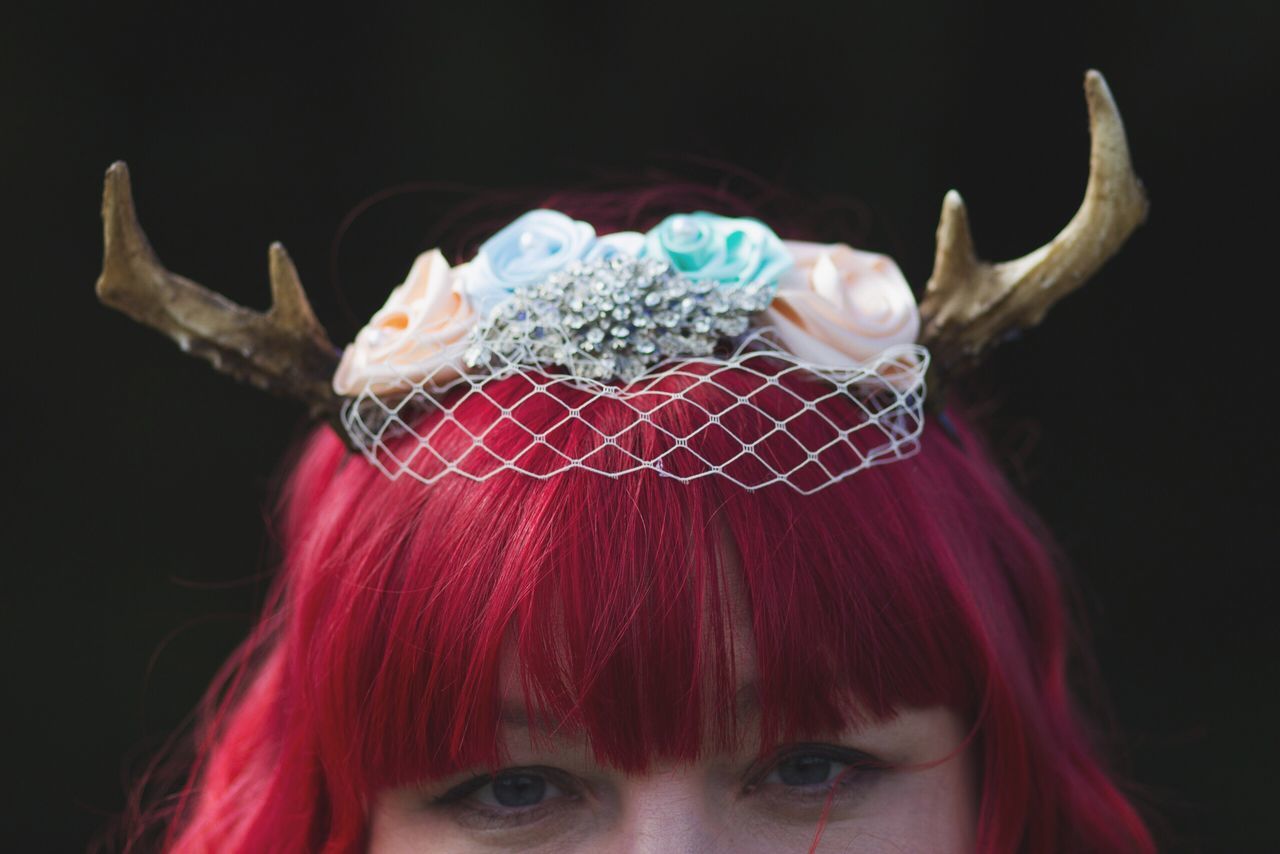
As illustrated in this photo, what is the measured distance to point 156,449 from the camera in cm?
267

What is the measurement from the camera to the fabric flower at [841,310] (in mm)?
1215

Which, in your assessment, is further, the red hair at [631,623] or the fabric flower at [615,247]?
the fabric flower at [615,247]

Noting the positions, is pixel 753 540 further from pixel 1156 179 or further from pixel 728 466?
pixel 1156 179

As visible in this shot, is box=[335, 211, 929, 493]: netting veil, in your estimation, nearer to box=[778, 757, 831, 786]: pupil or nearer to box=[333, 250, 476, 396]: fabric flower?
box=[333, 250, 476, 396]: fabric flower

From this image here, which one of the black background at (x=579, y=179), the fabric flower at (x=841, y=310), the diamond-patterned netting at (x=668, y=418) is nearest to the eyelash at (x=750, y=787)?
the diamond-patterned netting at (x=668, y=418)

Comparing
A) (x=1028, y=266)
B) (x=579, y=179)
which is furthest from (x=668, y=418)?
(x=579, y=179)

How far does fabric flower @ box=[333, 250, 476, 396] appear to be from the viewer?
4.05 feet

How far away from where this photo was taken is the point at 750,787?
112 centimetres

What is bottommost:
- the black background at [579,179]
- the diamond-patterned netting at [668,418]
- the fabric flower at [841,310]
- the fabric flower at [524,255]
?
the black background at [579,179]

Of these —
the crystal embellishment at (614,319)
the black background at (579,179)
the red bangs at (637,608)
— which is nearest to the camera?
the red bangs at (637,608)

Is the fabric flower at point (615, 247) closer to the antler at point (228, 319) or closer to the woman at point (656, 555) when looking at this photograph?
the woman at point (656, 555)

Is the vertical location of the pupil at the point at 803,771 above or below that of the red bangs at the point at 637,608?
below

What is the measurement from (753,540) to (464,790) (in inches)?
13.2

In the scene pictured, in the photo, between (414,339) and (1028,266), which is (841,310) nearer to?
(1028,266)
